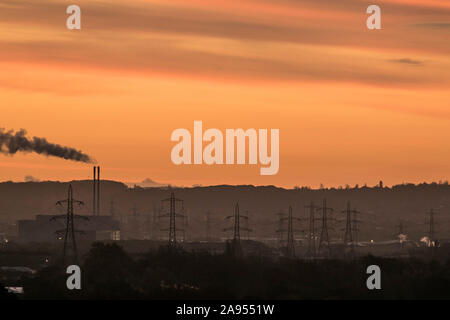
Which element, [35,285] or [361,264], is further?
[361,264]
